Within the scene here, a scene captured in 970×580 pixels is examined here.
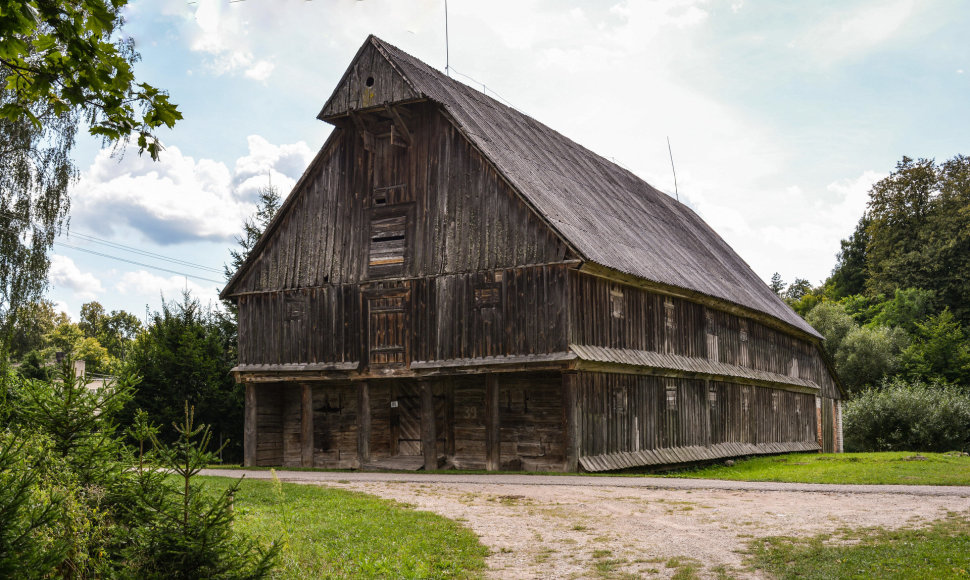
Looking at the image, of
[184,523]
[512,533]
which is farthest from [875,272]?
[184,523]

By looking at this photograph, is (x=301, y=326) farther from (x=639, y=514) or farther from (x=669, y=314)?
(x=639, y=514)

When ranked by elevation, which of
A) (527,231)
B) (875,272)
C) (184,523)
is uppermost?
(875,272)

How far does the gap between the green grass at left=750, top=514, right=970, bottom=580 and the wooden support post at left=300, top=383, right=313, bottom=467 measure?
59.9 ft

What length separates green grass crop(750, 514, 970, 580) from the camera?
390 inches

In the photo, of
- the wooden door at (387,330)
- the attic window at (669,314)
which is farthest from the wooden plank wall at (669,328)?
the wooden door at (387,330)

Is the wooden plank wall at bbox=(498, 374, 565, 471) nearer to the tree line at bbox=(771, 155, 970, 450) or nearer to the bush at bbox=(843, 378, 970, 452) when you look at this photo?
the bush at bbox=(843, 378, 970, 452)

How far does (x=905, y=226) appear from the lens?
211 feet

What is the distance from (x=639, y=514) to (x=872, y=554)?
412 cm

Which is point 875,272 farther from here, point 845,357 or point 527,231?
point 527,231

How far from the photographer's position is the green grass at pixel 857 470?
19328 millimetres

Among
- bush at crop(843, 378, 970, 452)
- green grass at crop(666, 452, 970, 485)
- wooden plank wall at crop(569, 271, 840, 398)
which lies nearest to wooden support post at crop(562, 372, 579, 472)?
wooden plank wall at crop(569, 271, 840, 398)

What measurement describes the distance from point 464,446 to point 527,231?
6.52m

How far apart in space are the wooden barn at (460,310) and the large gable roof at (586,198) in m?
0.13

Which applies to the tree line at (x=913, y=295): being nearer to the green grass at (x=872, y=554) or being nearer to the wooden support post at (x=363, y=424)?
the wooden support post at (x=363, y=424)
